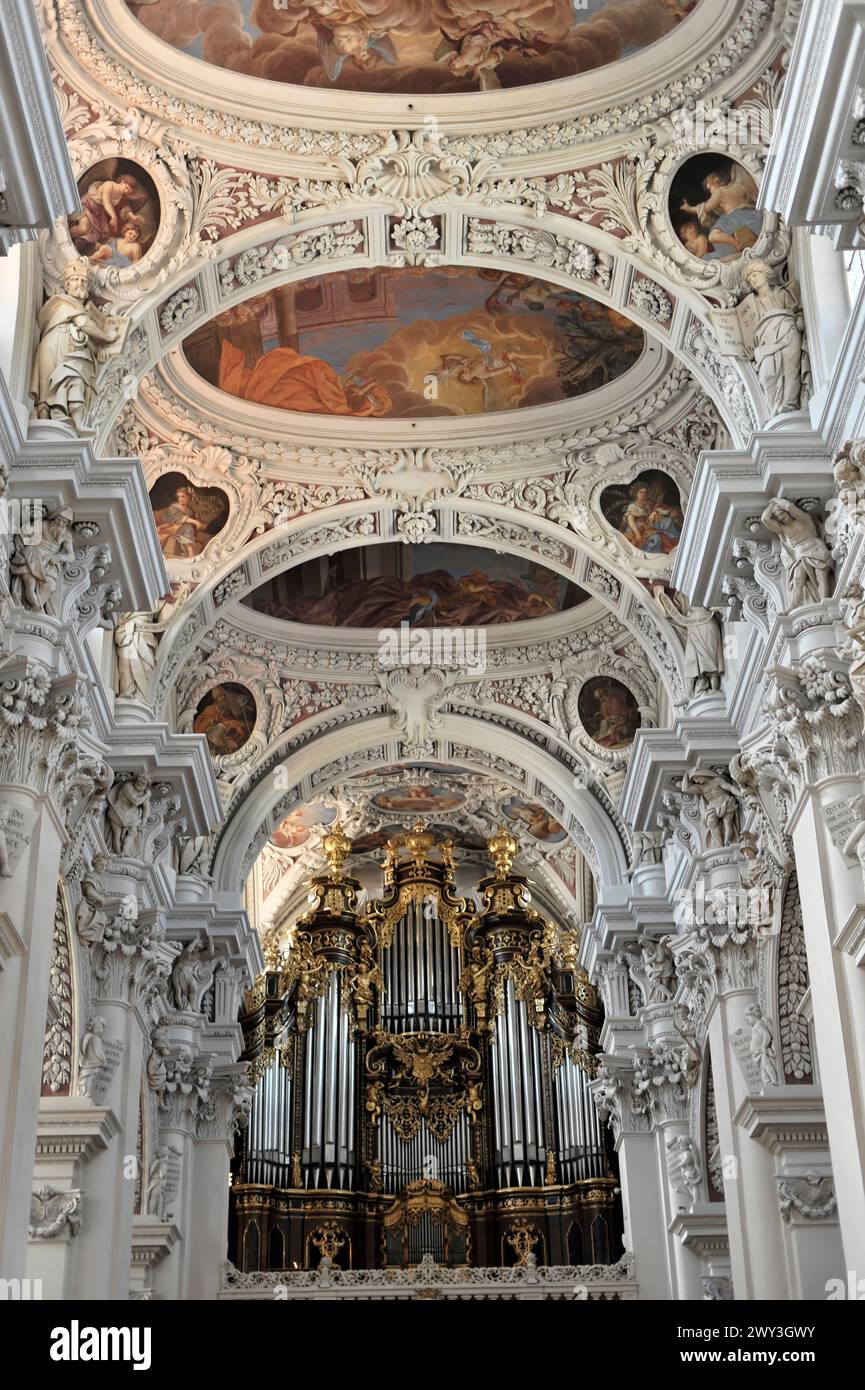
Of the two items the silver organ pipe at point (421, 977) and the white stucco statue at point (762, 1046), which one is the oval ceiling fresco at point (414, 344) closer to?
the white stucco statue at point (762, 1046)

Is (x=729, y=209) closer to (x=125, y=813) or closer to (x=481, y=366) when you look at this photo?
(x=481, y=366)

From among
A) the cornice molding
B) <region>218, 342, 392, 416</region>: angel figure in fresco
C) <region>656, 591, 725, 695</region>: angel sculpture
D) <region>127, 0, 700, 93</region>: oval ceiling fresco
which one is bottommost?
<region>656, 591, 725, 695</region>: angel sculpture

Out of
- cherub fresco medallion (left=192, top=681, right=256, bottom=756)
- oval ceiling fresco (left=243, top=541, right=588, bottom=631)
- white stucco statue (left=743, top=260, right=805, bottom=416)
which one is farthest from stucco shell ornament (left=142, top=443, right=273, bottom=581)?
Answer: white stucco statue (left=743, top=260, right=805, bottom=416)

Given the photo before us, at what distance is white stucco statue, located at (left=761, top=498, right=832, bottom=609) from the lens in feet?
42.2

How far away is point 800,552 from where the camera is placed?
13.0 metres

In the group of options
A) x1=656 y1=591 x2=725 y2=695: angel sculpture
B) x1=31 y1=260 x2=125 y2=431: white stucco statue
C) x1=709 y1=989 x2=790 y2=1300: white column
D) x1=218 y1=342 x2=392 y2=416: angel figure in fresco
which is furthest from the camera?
x1=218 y1=342 x2=392 y2=416: angel figure in fresco

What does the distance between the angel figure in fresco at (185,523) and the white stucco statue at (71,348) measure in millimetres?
4358

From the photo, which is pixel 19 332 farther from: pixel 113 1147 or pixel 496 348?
pixel 113 1147

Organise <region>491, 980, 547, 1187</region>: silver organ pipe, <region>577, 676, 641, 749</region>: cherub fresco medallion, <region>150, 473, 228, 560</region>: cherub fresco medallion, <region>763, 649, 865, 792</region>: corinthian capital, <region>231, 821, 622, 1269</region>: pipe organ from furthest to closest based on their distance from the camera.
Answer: <region>491, 980, 547, 1187</region>: silver organ pipe < <region>231, 821, 622, 1269</region>: pipe organ < <region>577, 676, 641, 749</region>: cherub fresco medallion < <region>150, 473, 228, 560</region>: cherub fresco medallion < <region>763, 649, 865, 792</region>: corinthian capital

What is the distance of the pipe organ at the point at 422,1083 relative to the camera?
2477cm

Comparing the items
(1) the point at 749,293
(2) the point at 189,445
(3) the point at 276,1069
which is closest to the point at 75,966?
(2) the point at 189,445

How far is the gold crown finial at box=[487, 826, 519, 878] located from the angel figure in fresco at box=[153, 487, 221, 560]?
10.2 m

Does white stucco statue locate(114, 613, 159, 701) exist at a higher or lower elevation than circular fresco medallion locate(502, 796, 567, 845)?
lower

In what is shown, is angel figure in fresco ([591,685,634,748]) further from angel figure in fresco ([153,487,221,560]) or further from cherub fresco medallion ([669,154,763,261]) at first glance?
cherub fresco medallion ([669,154,763,261])
